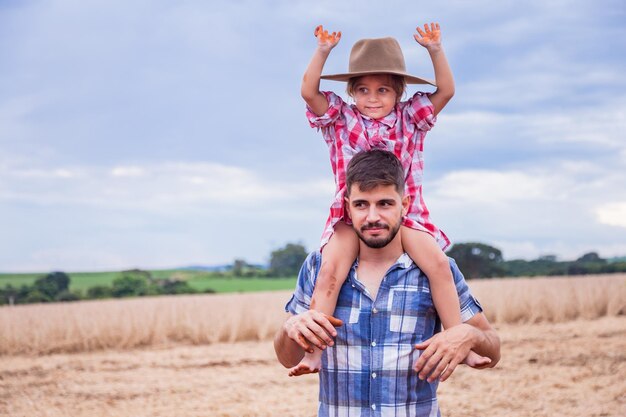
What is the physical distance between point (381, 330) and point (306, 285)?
41 centimetres

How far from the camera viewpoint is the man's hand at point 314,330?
2787 millimetres

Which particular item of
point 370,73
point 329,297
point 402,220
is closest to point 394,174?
point 402,220

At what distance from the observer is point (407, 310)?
9.94ft

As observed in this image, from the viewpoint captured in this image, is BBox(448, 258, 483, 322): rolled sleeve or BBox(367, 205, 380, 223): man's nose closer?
BBox(367, 205, 380, 223): man's nose

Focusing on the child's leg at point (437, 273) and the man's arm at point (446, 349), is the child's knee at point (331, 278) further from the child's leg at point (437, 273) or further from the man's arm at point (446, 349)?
the man's arm at point (446, 349)

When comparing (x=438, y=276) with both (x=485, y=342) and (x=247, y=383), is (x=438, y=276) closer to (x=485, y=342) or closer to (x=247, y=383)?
(x=485, y=342)

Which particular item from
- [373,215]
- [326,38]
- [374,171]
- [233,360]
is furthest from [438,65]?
[233,360]

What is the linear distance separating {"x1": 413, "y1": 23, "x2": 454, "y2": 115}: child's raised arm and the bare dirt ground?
15.9 ft

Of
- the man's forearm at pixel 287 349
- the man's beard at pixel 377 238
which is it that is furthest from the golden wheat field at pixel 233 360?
the man's beard at pixel 377 238

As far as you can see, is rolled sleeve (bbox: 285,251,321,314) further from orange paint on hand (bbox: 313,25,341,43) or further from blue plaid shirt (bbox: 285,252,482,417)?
orange paint on hand (bbox: 313,25,341,43)

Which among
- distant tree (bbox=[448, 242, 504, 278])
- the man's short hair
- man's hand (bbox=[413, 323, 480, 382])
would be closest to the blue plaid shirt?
man's hand (bbox=[413, 323, 480, 382])

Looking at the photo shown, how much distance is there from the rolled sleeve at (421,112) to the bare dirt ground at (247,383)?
15.9ft

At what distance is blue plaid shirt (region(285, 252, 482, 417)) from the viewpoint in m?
2.95

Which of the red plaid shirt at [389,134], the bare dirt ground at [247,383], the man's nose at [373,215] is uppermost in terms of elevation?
the red plaid shirt at [389,134]
